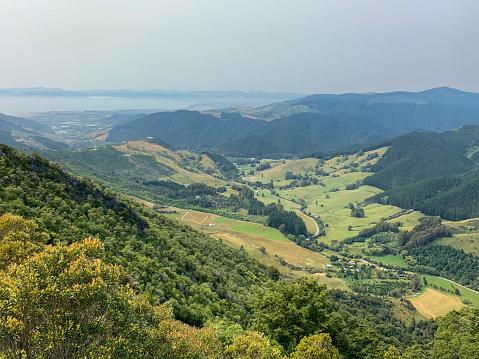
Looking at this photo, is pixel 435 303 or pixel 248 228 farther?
pixel 248 228

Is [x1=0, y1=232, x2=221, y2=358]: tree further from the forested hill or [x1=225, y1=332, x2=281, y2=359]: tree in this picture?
the forested hill

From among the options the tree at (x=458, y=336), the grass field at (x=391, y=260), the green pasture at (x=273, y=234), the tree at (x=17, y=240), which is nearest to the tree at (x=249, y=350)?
the tree at (x=17, y=240)

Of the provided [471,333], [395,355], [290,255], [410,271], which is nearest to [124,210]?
[395,355]

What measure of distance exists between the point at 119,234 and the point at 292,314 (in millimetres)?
30318

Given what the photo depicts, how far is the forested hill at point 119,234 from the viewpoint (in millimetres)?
39438

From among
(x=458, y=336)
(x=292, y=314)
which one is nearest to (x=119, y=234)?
(x=292, y=314)

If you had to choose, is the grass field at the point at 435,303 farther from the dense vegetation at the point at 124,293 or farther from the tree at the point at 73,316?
the tree at the point at 73,316

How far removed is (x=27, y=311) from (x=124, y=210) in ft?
135

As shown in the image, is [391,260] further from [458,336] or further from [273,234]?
[458,336]

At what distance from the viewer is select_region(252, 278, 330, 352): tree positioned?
40531 mm

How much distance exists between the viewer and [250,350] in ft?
80.0

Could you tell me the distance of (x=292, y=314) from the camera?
42031 millimetres

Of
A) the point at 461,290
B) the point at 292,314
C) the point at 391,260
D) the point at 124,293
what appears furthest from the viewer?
the point at 391,260

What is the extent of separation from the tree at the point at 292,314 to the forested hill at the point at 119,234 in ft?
20.0
